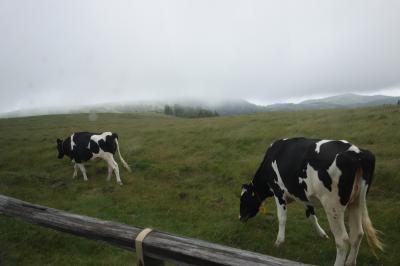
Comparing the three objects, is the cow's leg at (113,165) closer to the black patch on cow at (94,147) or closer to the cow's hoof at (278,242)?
the black patch on cow at (94,147)

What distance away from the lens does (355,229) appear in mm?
7547

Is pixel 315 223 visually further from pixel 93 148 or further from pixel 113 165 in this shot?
pixel 93 148

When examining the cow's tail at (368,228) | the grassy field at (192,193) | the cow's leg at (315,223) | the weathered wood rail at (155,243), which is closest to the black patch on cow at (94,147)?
the grassy field at (192,193)

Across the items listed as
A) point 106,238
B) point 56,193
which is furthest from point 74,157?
point 106,238

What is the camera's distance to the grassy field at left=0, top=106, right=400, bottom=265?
9.73m

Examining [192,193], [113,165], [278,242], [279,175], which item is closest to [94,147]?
[113,165]

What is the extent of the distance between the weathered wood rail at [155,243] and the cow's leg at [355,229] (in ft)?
16.5

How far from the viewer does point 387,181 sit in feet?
44.3

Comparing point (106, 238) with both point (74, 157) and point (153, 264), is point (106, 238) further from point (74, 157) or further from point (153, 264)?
point (74, 157)

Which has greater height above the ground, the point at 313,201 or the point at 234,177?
the point at 313,201

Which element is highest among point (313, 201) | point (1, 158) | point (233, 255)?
point (233, 255)

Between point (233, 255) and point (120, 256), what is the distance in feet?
22.1

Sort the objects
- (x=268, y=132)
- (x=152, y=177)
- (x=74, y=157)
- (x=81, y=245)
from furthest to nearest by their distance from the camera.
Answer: (x=268, y=132) < (x=74, y=157) < (x=152, y=177) < (x=81, y=245)

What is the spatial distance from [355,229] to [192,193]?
8167 mm
